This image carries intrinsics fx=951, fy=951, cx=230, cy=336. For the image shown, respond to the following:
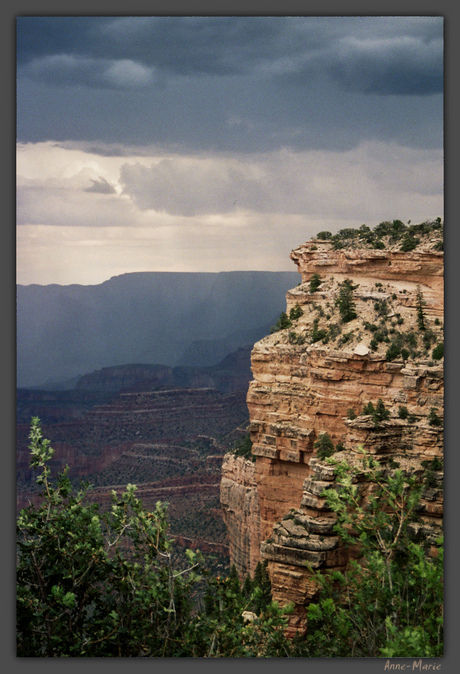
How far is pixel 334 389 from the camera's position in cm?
2023

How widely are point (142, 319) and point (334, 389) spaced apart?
19.0m

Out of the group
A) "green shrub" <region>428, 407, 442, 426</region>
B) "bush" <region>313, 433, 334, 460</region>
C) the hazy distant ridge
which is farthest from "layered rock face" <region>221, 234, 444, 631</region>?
the hazy distant ridge

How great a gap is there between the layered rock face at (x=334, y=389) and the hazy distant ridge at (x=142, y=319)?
167 centimetres

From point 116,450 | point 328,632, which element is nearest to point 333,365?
point 328,632

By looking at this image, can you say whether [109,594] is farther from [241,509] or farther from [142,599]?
[241,509]

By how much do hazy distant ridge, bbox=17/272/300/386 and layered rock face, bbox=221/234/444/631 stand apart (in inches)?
65.8

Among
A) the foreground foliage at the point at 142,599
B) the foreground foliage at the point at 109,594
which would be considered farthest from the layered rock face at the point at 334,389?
the foreground foliage at the point at 109,594

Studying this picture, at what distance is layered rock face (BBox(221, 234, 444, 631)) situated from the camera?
17.9 metres

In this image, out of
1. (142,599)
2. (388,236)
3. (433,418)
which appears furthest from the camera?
(388,236)

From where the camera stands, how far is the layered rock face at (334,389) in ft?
58.9

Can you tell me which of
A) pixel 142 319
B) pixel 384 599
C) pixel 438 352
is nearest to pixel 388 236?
pixel 438 352

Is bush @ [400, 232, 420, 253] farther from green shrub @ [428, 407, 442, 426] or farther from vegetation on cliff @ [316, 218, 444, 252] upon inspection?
green shrub @ [428, 407, 442, 426]
